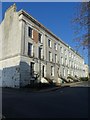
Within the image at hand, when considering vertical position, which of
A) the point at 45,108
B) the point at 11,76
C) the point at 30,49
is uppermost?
the point at 30,49

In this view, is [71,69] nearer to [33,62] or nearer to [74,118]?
[33,62]

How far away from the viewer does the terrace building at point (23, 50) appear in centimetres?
2758

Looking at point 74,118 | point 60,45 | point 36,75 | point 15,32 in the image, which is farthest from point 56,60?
point 74,118

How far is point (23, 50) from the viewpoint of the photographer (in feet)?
91.5

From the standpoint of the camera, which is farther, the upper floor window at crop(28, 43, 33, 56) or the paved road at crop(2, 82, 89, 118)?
the upper floor window at crop(28, 43, 33, 56)

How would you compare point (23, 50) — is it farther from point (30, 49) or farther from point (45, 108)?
point (45, 108)

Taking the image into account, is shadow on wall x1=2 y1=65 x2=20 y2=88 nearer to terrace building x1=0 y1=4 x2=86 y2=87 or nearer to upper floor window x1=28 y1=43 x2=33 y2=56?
terrace building x1=0 y1=4 x2=86 y2=87

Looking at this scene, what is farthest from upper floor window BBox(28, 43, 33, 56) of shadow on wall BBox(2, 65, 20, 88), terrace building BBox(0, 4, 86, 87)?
shadow on wall BBox(2, 65, 20, 88)

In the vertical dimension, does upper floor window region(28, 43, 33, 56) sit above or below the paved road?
above

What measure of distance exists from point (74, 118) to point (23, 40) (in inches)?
829

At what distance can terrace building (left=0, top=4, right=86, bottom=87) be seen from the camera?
2758 cm

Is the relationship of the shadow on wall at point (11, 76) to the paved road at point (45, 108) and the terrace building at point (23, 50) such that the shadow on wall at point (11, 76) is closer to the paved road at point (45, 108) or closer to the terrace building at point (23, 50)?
the terrace building at point (23, 50)

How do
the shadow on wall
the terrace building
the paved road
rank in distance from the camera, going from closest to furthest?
the paved road < the shadow on wall < the terrace building

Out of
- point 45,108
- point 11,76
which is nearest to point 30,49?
point 11,76
